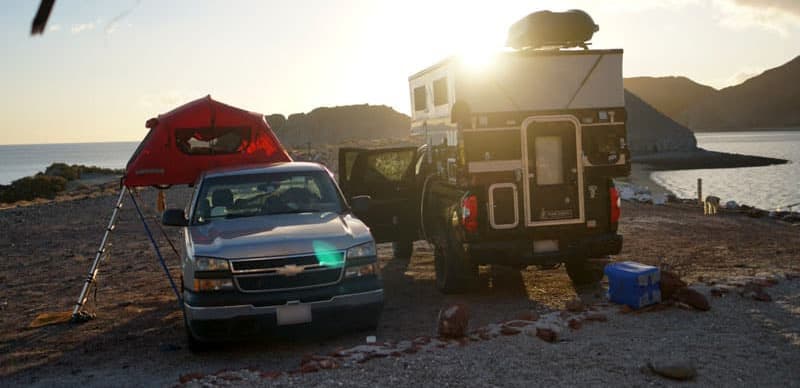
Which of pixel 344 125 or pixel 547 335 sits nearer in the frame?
pixel 547 335

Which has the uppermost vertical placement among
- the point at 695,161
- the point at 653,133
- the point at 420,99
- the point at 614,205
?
the point at 653,133

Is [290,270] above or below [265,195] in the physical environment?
below

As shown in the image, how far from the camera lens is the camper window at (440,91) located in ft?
32.9

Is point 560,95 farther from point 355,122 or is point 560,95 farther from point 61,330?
point 355,122

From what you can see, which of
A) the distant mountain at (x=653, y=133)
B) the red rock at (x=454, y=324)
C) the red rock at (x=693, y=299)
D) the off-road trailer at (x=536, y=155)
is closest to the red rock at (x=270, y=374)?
the red rock at (x=454, y=324)

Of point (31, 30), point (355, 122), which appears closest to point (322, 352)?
point (31, 30)

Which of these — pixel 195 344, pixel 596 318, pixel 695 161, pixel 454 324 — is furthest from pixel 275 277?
pixel 695 161

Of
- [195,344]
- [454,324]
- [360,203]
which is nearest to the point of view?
[454,324]

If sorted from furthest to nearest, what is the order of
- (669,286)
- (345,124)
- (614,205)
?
1. (345,124)
2. (614,205)
3. (669,286)

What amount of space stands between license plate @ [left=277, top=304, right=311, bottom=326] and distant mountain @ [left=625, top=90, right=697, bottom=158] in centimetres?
11919

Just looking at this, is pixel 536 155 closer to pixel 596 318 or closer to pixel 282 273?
pixel 596 318

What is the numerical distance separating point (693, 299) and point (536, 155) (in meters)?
2.49

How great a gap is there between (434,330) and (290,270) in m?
1.80

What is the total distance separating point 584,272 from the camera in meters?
10.4
